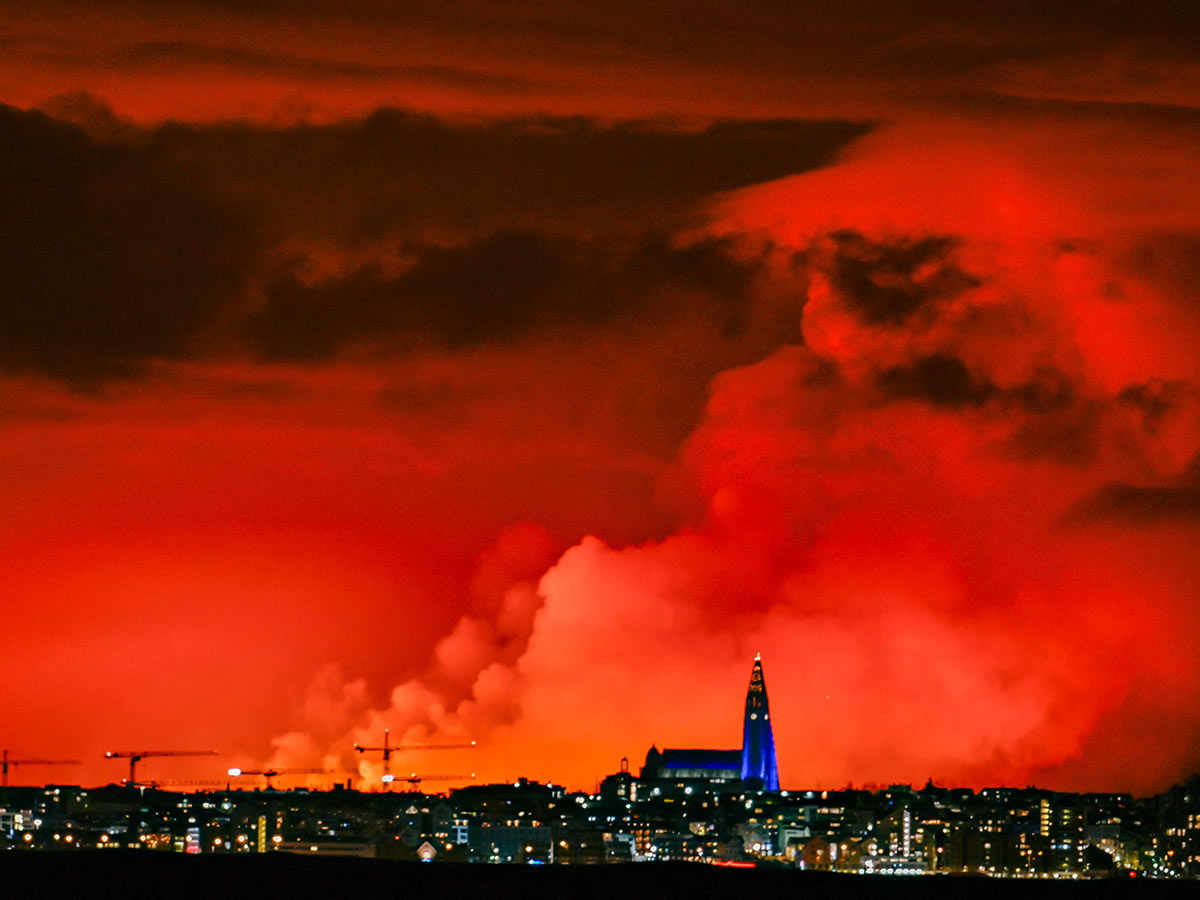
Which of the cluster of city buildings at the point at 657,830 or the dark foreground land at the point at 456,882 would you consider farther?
the cluster of city buildings at the point at 657,830

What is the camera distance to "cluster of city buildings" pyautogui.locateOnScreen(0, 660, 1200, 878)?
420 ft

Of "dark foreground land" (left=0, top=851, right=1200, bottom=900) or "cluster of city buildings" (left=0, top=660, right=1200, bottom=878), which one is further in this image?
"cluster of city buildings" (left=0, top=660, right=1200, bottom=878)

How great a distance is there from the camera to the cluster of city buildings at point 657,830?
128m

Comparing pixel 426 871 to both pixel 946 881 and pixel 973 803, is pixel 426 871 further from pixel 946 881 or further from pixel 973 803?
pixel 973 803

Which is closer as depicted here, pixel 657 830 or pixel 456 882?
pixel 456 882

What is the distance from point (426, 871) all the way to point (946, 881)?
26.7ft

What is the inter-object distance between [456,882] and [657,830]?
4478 inches

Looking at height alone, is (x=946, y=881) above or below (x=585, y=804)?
below

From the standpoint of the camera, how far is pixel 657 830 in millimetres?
150625

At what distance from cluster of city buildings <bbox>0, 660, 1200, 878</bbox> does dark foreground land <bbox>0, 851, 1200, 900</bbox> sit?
233ft

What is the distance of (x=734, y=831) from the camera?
158875 mm

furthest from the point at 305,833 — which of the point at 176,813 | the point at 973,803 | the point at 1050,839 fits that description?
the point at 973,803

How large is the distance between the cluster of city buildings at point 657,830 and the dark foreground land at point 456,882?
71145 mm

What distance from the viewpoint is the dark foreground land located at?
36781mm
